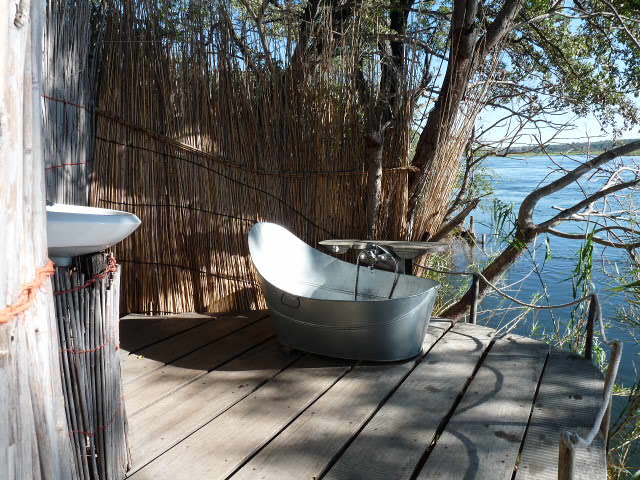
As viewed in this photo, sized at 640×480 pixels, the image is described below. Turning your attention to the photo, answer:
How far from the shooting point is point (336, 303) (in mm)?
2354

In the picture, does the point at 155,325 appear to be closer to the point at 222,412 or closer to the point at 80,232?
the point at 222,412

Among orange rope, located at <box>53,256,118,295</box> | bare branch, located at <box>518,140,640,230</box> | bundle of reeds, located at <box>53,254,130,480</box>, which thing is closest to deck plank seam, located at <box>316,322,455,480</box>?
bundle of reeds, located at <box>53,254,130,480</box>

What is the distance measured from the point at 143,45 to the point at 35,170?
206 cm

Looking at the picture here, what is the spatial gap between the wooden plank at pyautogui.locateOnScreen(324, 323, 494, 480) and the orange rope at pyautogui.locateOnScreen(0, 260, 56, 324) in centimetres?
106

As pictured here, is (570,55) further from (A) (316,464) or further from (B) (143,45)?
(A) (316,464)

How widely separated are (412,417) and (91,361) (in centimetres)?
114

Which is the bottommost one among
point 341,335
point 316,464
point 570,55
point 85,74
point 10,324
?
point 316,464

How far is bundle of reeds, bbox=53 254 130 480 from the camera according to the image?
145 centimetres

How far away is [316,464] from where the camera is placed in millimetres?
1731

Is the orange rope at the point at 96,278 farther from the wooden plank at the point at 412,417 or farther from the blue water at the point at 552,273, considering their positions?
the blue water at the point at 552,273

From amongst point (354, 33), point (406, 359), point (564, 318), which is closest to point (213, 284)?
point (406, 359)

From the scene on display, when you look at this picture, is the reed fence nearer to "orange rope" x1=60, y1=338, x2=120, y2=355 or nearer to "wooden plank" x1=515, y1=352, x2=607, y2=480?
"wooden plank" x1=515, y1=352, x2=607, y2=480

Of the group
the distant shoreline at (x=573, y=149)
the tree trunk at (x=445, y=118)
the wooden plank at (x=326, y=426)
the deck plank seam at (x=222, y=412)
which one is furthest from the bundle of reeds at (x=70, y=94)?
the distant shoreline at (x=573, y=149)

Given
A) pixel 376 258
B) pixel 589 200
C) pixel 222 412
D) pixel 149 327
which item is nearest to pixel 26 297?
pixel 222 412
